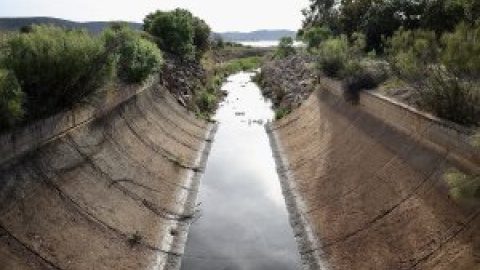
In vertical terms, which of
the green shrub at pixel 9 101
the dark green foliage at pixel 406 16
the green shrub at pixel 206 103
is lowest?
the green shrub at pixel 206 103

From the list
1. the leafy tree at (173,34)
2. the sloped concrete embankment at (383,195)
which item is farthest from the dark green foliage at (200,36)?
the sloped concrete embankment at (383,195)

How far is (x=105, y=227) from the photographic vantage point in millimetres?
18625

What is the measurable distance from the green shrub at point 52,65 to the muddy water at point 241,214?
709 centimetres

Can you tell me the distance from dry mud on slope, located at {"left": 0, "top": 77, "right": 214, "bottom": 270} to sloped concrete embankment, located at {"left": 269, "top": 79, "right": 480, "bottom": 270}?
16.7 feet

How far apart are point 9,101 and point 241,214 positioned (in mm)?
11626

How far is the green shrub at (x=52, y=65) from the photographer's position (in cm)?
2017

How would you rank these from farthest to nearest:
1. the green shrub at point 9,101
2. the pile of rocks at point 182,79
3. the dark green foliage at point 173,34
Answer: the dark green foliage at point 173,34, the pile of rocks at point 182,79, the green shrub at point 9,101

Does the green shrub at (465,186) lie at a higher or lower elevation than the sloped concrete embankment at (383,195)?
higher

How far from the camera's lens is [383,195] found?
787 inches

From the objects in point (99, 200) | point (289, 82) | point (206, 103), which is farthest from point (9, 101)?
point (289, 82)

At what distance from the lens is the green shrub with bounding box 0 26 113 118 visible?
20172 millimetres

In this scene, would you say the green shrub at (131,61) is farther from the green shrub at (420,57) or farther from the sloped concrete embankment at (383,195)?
the green shrub at (420,57)

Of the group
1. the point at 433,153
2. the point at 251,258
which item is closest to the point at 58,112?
the point at 251,258

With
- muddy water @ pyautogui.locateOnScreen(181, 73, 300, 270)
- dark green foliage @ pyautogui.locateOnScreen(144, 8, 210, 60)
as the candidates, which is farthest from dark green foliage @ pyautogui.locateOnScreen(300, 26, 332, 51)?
muddy water @ pyautogui.locateOnScreen(181, 73, 300, 270)
